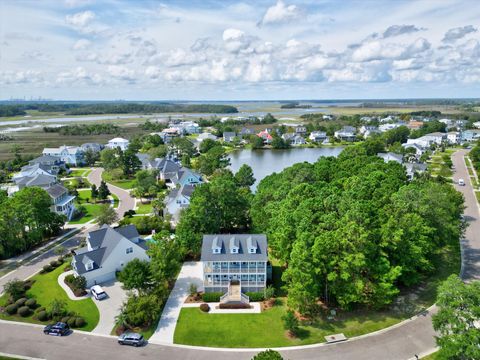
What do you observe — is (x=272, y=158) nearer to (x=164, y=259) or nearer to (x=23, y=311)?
(x=164, y=259)

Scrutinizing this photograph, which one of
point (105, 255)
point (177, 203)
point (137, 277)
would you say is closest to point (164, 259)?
point (137, 277)

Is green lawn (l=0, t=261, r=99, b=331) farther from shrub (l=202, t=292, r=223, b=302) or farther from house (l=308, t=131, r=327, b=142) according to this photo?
house (l=308, t=131, r=327, b=142)

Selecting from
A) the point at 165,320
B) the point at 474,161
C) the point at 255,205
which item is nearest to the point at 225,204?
the point at 255,205

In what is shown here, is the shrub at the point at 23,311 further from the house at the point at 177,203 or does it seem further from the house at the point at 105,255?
the house at the point at 177,203

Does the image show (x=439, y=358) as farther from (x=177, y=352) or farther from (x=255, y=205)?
(x=255, y=205)

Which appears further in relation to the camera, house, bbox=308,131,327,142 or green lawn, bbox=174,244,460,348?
house, bbox=308,131,327,142

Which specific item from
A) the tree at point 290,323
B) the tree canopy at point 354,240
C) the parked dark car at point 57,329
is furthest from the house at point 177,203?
the tree at point 290,323

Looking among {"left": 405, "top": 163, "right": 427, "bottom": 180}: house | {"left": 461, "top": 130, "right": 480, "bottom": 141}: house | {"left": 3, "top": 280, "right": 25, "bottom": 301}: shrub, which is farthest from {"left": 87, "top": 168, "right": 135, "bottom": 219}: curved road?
{"left": 461, "top": 130, "right": 480, "bottom": 141}: house
